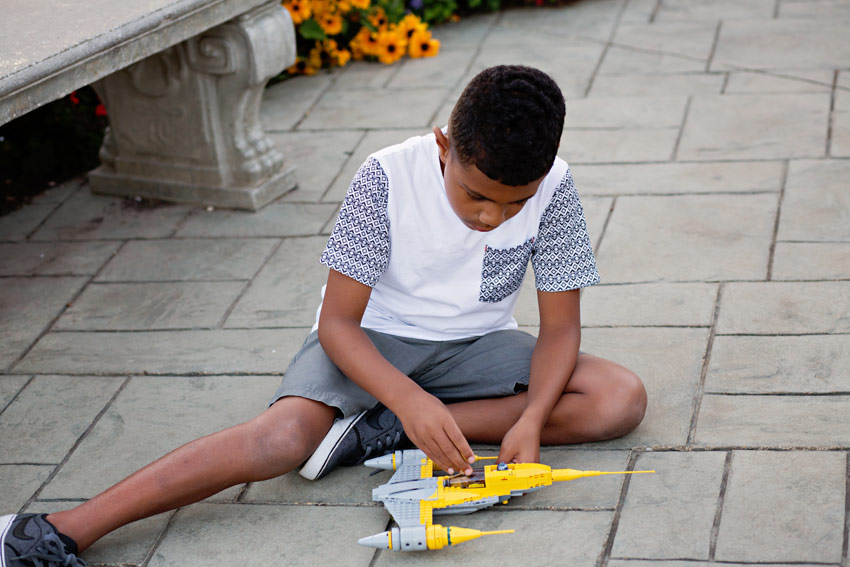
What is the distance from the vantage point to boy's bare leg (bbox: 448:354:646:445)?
211 centimetres

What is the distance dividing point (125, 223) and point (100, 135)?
0.73 m

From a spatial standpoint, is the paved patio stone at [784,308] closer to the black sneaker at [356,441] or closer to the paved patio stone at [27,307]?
the black sneaker at [356,441]

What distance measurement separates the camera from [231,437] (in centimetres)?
198

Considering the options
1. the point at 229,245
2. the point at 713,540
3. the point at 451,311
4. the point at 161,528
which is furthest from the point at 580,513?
the point at 229,245

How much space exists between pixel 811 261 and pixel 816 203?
1.23ft

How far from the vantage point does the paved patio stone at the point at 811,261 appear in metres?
2.73

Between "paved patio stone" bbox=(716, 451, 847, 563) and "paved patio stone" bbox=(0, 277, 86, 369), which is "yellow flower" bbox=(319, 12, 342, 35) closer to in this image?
"paved patio stone" bbox=(0, 277, 86, 369)

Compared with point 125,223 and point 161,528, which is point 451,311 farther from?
point 125,223

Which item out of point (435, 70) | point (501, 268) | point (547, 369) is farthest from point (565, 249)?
point (435, 70)

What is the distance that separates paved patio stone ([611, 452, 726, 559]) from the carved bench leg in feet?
6.20

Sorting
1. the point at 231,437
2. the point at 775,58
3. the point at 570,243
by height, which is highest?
the point at 570,243

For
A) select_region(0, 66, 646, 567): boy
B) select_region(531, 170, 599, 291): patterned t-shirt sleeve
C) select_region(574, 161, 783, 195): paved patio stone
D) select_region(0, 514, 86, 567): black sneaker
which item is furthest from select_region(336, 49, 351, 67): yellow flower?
select_region(0, 514, 86, 567): black sneaker

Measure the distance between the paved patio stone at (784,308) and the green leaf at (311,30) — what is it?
248cm

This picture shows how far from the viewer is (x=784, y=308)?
2598 millimetres
